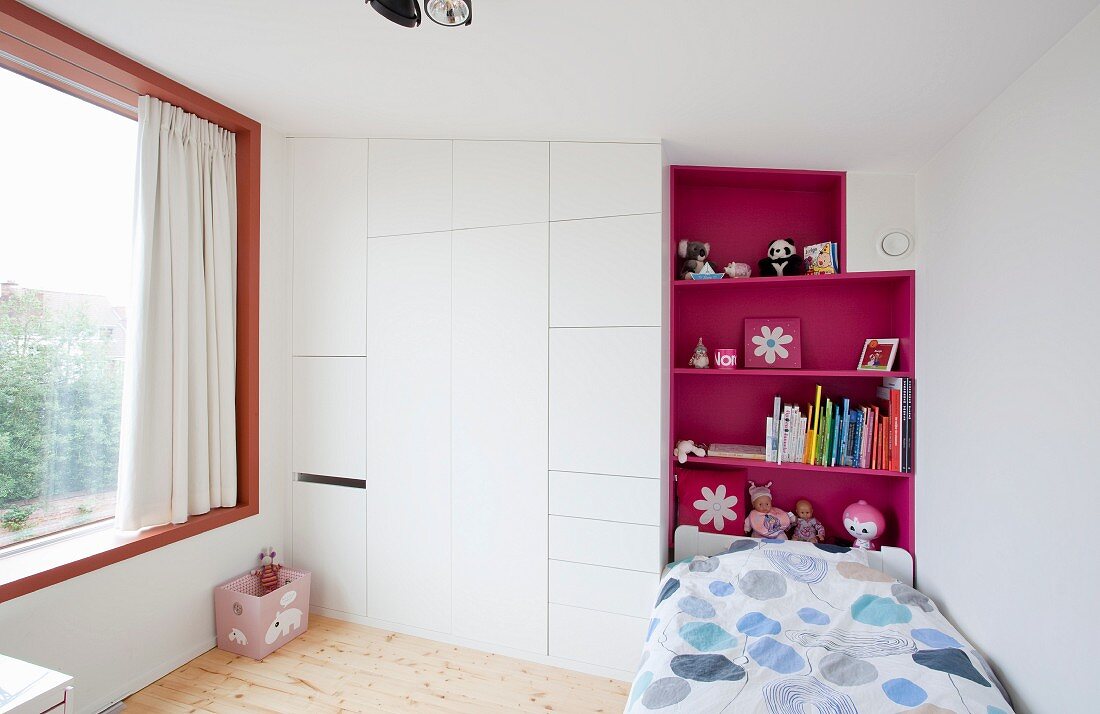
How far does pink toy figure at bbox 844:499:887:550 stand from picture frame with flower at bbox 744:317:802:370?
0.75 meters

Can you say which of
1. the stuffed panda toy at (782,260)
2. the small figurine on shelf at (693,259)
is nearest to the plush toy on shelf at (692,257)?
the small figurine on shelf at (693,259)

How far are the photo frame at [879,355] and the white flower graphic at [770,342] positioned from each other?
0.35 m

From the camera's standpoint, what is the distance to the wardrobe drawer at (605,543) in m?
2.39

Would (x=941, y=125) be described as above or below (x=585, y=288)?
above

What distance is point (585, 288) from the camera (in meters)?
2.49

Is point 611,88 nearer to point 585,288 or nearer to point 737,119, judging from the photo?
point 737,119

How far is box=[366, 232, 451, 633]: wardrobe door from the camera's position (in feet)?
8.76

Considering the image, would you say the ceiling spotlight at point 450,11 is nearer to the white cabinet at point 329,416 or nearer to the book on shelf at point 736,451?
the white cabinet at point 329,416

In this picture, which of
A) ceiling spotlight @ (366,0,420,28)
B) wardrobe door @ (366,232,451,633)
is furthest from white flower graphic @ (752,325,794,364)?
ceiling spotlight @ (366,0,420,28)

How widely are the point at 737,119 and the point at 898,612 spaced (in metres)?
2.03

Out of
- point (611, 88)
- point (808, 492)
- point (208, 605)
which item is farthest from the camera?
point (808, 492)

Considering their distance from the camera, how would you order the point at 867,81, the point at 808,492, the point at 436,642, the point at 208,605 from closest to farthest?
the point at 867,81
the point at 208,605
the point at 436,642
the point at 808,492

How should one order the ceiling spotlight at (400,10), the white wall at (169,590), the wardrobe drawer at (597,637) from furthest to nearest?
1. the wardrobe drawer at (597,637)
2. the white wall at (169,590)
3. the ceiling spotlight at (400,10)

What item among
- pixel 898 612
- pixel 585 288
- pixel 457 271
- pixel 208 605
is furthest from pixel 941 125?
pixel 208 605
